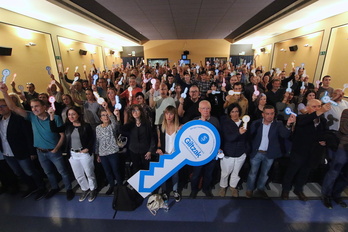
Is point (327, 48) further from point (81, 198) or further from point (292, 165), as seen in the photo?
point (81, 198)

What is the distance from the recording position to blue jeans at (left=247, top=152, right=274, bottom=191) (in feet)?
7.25

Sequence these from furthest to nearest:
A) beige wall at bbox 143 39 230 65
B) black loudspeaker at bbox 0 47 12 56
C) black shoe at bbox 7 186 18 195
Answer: beige wall at bbox 143 39 230 65
black loudspeaker at bbox 0 47 12 56
black shoe at bbox 7 186 18 195

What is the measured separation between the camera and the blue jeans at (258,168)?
2209mm

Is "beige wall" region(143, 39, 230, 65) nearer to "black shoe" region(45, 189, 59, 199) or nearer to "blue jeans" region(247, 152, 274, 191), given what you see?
"blue jeans" region(247, 152, 274, 191)

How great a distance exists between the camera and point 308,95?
9.85 ft

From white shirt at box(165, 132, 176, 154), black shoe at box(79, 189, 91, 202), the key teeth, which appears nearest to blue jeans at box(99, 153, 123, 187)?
black shoe at box(79, 189, 91, 202)

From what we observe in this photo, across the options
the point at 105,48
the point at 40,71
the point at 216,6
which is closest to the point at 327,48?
the point at 216,6

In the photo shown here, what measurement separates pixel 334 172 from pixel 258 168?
3.17 feet

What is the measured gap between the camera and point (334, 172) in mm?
2174

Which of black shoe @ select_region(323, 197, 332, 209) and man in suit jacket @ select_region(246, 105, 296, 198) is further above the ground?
man in suit jacket @ select_region(246, 105, 296, 198)

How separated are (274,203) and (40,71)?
25.1 feet

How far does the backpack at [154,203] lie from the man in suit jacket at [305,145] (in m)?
1.79

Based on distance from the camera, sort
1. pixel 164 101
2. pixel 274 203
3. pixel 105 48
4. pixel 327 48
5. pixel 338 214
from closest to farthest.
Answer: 1. pixel 338 214
2. pixel 274 203
3. pixel 164 101
4. pixel 327 48
5. pixel 105 48

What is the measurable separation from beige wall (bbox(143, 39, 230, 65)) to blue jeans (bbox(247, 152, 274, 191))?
12871mm
